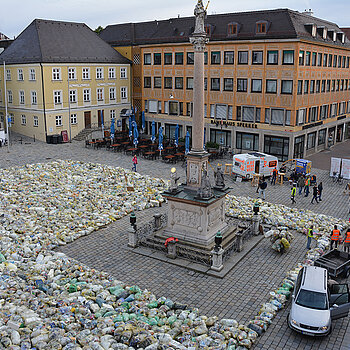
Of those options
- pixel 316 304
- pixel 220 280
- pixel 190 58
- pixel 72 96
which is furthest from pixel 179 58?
pixel 316 304

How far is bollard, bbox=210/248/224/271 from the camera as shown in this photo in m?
15.9

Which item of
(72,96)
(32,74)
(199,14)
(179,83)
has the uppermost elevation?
(199,14)

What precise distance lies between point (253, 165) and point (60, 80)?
24.4 m

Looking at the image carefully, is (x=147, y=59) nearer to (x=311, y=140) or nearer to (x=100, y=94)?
(x=100, y=94)

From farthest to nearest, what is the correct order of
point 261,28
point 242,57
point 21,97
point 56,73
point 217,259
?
point 21,97
point 56,73
point 242,57
point 261,28
point 217,259

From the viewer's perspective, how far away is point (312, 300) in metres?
12.4

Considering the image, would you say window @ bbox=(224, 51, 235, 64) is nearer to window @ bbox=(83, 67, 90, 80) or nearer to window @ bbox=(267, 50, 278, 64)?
window @ bbox=(267, 50, 278, 64)

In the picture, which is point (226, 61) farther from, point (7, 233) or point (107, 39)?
point (7, 233)

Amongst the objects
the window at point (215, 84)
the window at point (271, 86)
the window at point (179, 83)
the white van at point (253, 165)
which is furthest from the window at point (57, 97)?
the white van at point (253, 165)

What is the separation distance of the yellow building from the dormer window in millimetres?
15596

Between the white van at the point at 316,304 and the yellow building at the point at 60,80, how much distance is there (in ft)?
112

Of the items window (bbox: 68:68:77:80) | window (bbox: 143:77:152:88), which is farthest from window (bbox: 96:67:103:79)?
window (bbox: 143:77:152:88)

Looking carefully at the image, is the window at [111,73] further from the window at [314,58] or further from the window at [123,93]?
the window at [314,58]

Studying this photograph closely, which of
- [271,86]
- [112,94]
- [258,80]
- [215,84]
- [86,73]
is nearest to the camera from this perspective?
[271,86]
